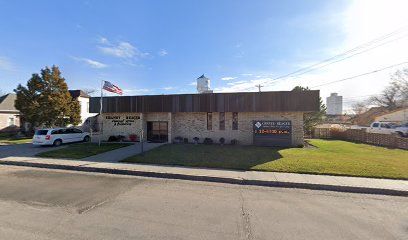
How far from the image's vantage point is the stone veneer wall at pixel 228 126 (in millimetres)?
16312

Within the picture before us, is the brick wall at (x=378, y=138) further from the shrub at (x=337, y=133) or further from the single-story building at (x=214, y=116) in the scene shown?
the single-story building at (x=214, y=116)

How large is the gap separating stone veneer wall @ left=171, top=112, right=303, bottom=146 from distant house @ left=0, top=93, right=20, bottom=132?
28.3 metres

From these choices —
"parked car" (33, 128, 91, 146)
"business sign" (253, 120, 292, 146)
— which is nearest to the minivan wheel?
"parked car" (33, 128, 91, 146)

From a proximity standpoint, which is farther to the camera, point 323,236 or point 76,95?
point 76,95

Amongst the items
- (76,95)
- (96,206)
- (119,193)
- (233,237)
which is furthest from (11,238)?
(76,95)

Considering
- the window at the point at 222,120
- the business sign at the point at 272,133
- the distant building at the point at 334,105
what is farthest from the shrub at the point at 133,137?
the distant building at the point at 334,105

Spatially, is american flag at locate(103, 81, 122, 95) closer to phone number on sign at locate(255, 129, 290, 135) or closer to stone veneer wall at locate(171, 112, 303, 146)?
stone veneer wall at locate(171, 112, 303, 146)

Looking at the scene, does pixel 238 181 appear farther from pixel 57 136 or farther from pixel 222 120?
pixel 57 136

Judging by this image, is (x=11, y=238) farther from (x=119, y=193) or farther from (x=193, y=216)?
(x=193, y=216)

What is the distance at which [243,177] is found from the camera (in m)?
7.63

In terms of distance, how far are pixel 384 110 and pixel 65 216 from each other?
246 feet

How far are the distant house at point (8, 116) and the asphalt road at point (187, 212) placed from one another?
33.3 meters

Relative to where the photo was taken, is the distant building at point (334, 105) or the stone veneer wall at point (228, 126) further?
the distant building at point (334, 105)

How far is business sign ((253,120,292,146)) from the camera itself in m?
15.7
